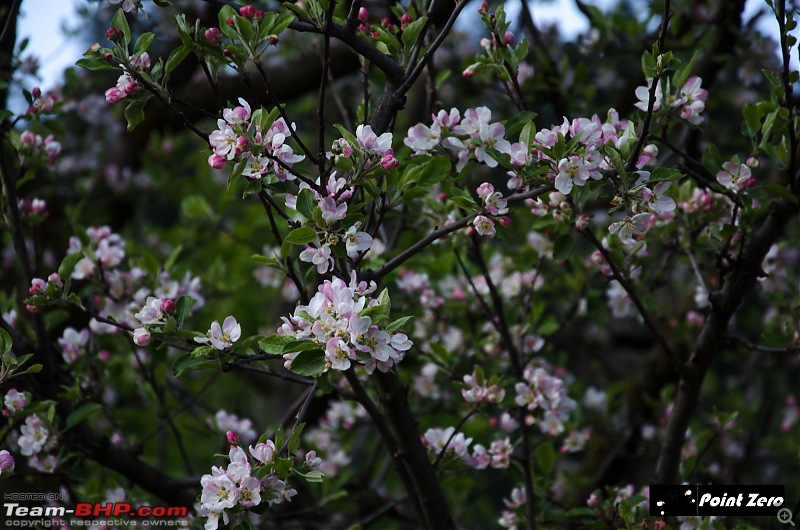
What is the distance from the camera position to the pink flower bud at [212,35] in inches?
58.1

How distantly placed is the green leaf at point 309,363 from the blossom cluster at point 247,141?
0.37 meters

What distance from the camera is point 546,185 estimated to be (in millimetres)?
1561

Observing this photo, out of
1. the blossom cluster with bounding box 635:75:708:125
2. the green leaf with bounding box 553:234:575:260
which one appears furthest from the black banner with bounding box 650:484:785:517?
the blossom cluster with bounding box 635:75:708:125

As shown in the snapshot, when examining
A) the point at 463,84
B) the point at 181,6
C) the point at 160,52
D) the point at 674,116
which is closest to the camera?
the point at 674,116

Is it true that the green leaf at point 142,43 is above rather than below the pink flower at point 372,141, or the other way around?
above

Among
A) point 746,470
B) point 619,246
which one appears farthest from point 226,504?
point 746,470

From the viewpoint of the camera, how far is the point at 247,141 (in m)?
1.42

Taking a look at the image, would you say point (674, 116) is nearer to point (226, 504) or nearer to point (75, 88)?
point (226, 504)

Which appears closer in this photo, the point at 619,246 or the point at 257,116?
the point at 257,116

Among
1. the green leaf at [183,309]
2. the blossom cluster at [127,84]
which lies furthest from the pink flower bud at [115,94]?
the green leaf at [183,309]

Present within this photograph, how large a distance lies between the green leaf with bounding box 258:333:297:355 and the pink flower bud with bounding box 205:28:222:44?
24.3 inches

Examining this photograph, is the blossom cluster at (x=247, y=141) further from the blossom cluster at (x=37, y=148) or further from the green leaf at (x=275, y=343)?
the blossom cluster at (x=37, y=148)

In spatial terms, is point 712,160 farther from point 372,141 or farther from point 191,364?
point 191,364

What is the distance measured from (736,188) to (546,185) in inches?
24.2
